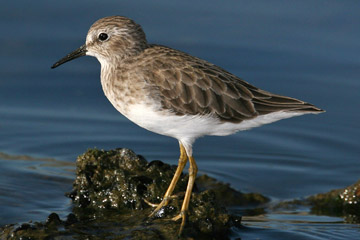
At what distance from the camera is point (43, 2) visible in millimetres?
14469

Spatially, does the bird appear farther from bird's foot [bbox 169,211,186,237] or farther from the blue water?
the blue water

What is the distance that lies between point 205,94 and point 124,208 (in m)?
1.68

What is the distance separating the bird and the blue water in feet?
4.32

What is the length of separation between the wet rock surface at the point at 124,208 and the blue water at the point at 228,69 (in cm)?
51

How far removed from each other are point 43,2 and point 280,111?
7068 mm

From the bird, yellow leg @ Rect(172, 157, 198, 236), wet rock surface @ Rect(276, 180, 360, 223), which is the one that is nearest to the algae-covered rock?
wet rock surface @ Rect(276, 180, 360, 223)

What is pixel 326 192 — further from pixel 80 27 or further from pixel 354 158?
pixel 80 27

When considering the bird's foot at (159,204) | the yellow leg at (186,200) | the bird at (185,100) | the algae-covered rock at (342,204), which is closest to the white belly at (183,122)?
the bird at (185,100)

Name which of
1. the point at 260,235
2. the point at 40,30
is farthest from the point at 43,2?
the point at 260,235

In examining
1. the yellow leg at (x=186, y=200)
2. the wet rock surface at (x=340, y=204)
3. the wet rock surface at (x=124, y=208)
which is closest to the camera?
the wet rock surface at (x=124, y=208)

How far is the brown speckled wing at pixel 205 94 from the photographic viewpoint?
8820 mm

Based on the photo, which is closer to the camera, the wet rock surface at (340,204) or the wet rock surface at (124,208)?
the wet rock surface at (124,208)

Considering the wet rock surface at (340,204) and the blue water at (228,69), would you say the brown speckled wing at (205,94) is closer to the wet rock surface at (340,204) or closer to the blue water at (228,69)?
the blue water at (228,69)

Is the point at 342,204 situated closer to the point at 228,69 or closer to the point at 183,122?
the point at 183,122
